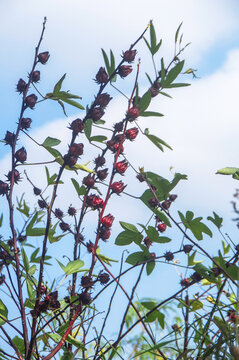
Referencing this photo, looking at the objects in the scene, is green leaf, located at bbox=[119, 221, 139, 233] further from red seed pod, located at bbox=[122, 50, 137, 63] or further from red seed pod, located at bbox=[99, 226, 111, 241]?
red seed pod, located at bbox=[122, 50, 137, 63]

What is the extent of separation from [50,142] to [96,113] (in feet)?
0.61

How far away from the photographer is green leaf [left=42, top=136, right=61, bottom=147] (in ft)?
5.35

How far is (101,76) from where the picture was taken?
5.36 feet

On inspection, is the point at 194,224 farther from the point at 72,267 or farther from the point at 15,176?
the point at 15,176

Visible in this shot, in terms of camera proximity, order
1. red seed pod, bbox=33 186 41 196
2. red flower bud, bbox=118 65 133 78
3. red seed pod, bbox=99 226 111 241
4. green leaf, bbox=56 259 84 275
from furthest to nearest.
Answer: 1. red seed pod, bbox=33 186 41 196
2. red flower bud, bbox=118 65 133 78
3. red seed pod, bbox=99 226 111 241
4. green leaf, bbox=56 259 84 275

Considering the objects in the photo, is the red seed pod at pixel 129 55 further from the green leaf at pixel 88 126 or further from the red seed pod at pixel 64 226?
the red seed pod at pixel 64 226

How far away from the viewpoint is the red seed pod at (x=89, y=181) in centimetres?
160

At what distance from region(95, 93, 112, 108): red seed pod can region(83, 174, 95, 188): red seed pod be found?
243 millimetres

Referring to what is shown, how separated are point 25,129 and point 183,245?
0.69 meters

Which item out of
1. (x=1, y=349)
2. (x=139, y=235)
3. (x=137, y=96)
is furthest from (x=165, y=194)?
(x=1, y=349)

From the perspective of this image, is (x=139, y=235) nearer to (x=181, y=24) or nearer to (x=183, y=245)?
(x=183, y=245)

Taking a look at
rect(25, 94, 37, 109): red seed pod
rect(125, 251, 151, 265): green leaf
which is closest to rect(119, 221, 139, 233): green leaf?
rect(125, 251, 151, 265): green leaf

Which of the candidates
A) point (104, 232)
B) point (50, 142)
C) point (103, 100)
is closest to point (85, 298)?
point (104, 232)

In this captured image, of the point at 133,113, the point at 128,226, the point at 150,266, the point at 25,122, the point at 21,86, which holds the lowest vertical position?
the point at 150,266
